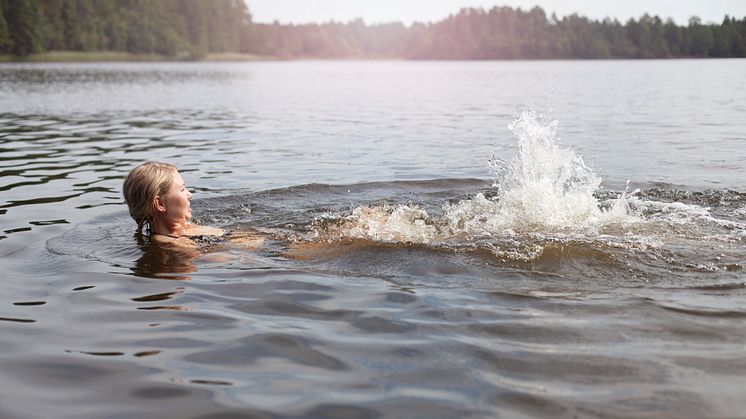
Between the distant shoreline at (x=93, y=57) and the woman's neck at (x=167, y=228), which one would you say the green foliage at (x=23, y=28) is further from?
the woman's neck at (x=167, y=228)

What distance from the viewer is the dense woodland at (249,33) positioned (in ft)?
292

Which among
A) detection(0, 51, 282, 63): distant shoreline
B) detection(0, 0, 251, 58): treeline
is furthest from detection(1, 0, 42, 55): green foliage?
detection(0, 51, 282, 63): distant shoreline

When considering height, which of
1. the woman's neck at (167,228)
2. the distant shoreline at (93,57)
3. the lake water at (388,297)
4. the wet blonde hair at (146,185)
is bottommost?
the lake water at (388,297)

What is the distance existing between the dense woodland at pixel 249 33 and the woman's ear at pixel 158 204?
84.9 meters

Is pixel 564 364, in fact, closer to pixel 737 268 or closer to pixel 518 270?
pixel 518 270

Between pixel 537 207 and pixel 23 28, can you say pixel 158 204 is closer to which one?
pixel 537 207

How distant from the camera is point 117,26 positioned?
119m

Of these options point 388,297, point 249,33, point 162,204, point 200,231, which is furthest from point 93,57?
point 388,297

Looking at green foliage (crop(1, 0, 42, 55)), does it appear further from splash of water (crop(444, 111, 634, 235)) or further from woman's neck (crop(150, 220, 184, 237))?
splash of water (crop(444, 111, 634, 235))

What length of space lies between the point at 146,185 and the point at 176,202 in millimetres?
346

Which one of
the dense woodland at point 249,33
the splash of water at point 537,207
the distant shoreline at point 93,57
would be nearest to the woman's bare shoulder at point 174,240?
the splash of water at point 537,207

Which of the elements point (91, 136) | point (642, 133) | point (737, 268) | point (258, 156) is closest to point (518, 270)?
point (737, 268)

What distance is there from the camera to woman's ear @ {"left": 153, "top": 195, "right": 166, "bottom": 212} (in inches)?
260

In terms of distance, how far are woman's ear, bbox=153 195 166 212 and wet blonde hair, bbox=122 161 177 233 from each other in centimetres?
2
